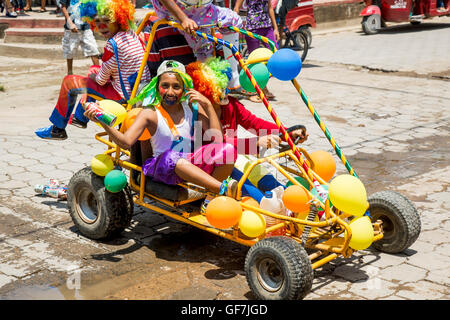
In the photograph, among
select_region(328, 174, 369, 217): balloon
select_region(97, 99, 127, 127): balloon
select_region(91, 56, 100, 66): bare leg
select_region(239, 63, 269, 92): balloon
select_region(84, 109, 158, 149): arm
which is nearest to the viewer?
select_region(328, 174, 369, 217): balloon

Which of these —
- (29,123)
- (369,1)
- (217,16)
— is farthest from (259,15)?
(369,1)

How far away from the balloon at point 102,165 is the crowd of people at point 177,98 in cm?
30

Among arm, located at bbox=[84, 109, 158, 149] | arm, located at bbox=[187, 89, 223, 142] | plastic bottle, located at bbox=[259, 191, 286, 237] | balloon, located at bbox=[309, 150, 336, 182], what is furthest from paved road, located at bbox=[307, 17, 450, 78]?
arm, located at bbox=[84, 109, 158, 149]

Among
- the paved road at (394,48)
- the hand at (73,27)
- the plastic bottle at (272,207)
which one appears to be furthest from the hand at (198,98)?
the paved road at (394,48)

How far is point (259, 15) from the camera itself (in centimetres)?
933

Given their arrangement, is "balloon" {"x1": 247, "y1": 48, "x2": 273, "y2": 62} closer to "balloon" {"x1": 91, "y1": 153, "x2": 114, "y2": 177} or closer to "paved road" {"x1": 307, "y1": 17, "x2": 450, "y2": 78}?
"balloon" {"x1": 91, "y1": 153, "x2": 114, "y2": 177}

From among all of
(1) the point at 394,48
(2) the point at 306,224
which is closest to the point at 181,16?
(2) the point at 306,224

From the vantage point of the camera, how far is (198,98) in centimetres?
457

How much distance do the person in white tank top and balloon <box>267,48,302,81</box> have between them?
2.01ft

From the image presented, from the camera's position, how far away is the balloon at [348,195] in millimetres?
3879

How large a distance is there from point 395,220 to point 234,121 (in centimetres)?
143

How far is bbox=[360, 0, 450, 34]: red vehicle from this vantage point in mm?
15203

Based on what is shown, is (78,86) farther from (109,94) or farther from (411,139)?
(411,139)

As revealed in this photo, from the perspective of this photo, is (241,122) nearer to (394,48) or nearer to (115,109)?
(115,109)
